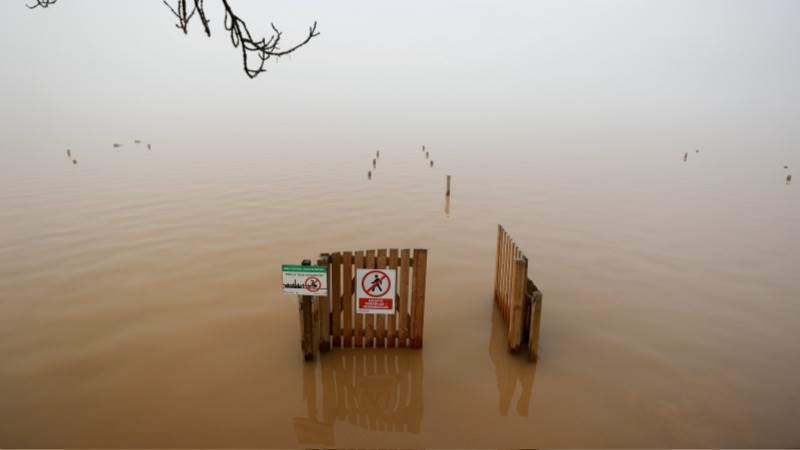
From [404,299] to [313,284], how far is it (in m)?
1.36

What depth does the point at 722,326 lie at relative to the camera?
7500 millimetres

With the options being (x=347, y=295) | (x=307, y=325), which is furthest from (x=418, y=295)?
(x=307, y=325)

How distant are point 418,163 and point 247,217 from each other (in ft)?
50.0

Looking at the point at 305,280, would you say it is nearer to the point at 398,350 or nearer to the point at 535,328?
the point at 398,350

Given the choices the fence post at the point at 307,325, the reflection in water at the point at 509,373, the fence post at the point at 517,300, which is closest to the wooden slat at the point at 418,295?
the reflection in water at the point at 509,373

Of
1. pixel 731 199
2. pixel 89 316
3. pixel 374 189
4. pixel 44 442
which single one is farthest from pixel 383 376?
pixel 731 199

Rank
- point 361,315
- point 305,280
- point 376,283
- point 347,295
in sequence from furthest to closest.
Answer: point 361,315, point 347,295, point 376,283, point 305,280

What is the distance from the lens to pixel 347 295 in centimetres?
603

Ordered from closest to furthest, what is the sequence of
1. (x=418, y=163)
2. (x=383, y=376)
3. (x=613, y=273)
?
(x=383, y=376) < (x=613, y=273) < (x=418, y=163)

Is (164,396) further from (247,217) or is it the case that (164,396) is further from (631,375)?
(247,217)

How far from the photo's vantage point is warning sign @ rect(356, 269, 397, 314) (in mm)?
5848

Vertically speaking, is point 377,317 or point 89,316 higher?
point 377,317

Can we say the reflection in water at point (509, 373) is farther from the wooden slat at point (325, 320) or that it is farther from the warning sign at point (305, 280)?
the warning sign at point (305, 280)

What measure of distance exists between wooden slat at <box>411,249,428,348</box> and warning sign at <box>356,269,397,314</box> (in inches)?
12.5
